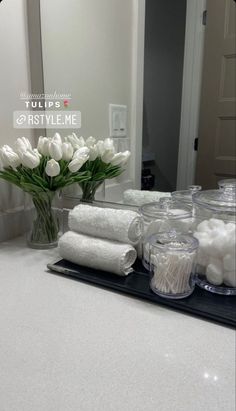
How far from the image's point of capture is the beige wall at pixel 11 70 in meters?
1.01

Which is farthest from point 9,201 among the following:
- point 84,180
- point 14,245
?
point 84,180

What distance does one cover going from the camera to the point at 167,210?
2.74 feet

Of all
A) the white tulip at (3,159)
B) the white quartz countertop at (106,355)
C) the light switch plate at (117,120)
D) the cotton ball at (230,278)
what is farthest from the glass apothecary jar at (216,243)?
the white tulip at (3,159)

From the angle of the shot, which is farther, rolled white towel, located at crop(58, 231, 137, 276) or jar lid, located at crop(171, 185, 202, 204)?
jar lid, located at crop(171, 185, 202, 204)

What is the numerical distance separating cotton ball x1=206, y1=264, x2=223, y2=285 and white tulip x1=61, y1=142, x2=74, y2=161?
53 centimetres

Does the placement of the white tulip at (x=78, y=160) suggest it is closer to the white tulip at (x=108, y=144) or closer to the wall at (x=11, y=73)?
the white tulip at (x=108, y=144)

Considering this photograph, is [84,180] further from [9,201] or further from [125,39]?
[125,39]

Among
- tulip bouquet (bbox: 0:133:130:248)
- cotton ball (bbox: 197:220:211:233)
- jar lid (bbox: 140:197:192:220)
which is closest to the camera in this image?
cotton ball (bbox: 197:220:211:233)

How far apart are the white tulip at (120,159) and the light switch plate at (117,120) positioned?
91 mm

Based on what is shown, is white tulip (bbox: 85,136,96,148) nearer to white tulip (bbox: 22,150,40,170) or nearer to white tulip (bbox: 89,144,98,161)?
white tulip (bbox: 89,144,98,161)

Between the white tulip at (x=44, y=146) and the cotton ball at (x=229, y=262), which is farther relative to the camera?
the white tulip at (x=44, y=146)

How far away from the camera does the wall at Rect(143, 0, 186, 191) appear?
87 cm

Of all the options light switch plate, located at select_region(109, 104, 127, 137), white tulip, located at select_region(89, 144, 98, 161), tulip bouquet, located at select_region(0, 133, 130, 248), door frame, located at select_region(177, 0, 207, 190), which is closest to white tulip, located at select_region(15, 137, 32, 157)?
tulip bouquet, located at select_region(0, 133, 130, 248)

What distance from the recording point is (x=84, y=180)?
1.00 meters
